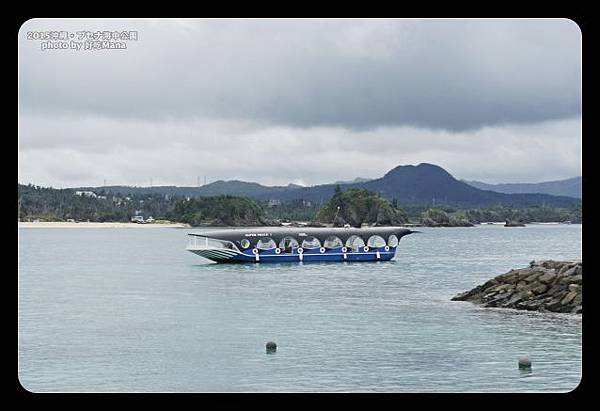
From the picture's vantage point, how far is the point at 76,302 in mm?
33625

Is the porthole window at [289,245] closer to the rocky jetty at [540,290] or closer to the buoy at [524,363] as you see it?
the rocky jetty at [540,290]

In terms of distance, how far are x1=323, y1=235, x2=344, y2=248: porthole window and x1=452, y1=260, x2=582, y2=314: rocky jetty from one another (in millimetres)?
25025

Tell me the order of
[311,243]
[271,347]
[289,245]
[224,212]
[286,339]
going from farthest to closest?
1. [224,212]
2. [311,243]
3. [289,245]
4. [286,339]
5. [271,347]

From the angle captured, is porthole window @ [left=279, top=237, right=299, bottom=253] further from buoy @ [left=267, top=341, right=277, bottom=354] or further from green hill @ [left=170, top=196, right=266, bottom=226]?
green hill @ [left=170, top=196, right=266, bottom=226]

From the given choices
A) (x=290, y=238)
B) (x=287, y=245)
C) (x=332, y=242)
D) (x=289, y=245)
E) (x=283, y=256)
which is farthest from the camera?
(x=332, y=242)

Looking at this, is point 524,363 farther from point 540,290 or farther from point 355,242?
point 355,242

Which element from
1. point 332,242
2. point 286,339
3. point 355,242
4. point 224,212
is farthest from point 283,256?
point 224,212

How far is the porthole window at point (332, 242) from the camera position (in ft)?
178

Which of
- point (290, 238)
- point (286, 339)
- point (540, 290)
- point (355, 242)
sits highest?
point (290, 238)

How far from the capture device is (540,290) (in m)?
26.6

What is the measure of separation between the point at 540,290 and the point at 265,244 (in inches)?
1118

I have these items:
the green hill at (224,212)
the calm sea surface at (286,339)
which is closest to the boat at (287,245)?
the calm sea surface at (286,339)

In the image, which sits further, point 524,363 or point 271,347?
point 271,347

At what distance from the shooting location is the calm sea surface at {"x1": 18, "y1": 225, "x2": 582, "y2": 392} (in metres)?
16.7
